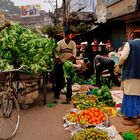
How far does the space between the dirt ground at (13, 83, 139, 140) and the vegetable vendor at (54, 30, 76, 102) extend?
0.68 m

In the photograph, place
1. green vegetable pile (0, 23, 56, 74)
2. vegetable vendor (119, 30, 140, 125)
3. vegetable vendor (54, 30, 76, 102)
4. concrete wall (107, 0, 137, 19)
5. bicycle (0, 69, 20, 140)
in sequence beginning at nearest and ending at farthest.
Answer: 1. bicycle (0, 69, 20, 140)
2. vegetable vendor (119, 30, 140, 125)
3. green vegetable pile (0, 23, 56, 74)
4. vegetable vendor (54, 30, 76, 102)
5. concrete wall (107, 0, 137, 19)

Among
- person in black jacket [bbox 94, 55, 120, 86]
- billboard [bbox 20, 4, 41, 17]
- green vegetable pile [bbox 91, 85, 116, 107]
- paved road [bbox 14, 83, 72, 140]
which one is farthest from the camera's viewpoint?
billboard [bbox 20, 4, 41, 17]

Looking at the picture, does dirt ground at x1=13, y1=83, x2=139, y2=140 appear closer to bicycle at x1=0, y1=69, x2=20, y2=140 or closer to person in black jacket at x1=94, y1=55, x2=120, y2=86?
bicycle at x1=0, y1=69, x2=20, y2=140

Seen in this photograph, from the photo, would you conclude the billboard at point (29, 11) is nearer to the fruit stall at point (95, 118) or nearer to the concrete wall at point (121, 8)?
the concrete wall at point (121, 8)

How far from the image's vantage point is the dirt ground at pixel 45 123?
251 inches

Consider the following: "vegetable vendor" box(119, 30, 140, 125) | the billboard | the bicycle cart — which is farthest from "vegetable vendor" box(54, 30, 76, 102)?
the billboard

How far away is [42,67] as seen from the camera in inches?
326

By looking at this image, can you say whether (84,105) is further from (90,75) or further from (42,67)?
(90,75)

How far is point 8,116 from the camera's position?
6.20 m

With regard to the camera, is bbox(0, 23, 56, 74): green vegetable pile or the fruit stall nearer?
the fruit stall

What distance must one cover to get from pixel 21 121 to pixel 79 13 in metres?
26.5

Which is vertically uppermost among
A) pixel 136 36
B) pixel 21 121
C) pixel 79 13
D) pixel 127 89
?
pixel 79 13

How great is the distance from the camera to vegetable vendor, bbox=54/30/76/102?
9.75 m

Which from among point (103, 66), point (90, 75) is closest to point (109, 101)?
point (103, 66)
